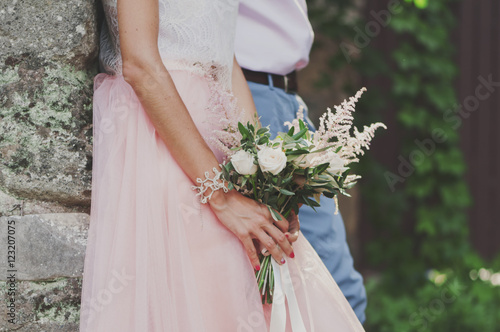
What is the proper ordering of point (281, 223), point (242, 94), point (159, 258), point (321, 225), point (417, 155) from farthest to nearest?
point (417, 155) → point (321, 225) → point (242, 94) → point (281, 223) → point (159, 258)

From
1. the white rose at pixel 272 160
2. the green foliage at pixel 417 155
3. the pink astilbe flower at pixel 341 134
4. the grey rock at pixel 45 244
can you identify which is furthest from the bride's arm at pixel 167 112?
the green foliage at pixel 417 155

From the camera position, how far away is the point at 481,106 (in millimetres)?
4711

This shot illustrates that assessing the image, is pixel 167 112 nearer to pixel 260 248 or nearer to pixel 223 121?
pixel 223 121

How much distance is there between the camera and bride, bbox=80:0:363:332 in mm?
1183

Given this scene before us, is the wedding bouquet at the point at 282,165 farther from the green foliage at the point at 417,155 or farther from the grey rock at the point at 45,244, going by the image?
the green foliage at the point at 417,155

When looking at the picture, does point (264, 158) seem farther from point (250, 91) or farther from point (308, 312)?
point (250, 91)

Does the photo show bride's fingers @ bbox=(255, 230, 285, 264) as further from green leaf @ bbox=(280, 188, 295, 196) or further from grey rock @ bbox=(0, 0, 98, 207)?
grey rock @ bbox=(0, 0, 98, 207)

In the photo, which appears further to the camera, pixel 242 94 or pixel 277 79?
pixel 277 79

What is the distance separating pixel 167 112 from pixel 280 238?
14.4 inches

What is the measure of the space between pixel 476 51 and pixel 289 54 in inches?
133

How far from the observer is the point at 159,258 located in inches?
46.8

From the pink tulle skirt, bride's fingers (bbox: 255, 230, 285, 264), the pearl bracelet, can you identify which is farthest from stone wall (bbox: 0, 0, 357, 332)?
bride's fingers (bbox: 255, 230, 285, 264)

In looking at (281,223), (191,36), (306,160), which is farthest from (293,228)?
(191,36)

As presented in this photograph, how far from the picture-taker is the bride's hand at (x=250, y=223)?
4.11ft
